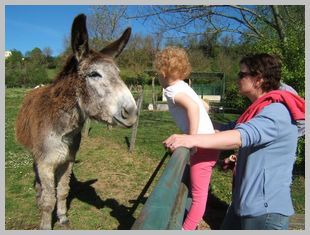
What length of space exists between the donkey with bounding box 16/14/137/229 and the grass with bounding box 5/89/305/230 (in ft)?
2.63

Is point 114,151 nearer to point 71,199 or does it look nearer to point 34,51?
point 71,199

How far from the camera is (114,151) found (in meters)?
8.79

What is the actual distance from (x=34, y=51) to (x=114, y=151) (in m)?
34.6

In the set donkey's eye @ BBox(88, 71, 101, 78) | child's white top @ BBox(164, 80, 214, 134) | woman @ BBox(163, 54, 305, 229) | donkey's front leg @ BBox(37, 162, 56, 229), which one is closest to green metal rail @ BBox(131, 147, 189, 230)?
woman @ BBox(163, 54, 305, 229)

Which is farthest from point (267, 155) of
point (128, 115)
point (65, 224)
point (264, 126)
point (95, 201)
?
point (95, 201)

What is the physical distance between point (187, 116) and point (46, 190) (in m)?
2.11

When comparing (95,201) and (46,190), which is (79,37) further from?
(95,201)

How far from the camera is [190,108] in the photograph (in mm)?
2686

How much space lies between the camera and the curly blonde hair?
9.63 feet

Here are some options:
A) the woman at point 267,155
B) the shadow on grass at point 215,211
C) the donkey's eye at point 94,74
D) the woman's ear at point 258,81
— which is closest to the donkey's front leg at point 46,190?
the donkey's eye at point 94,74

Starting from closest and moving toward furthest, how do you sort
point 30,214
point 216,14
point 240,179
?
point 240,179 → point 30,214 → point 216,14

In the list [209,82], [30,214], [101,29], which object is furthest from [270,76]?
[209,82]

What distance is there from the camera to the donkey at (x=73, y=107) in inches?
125

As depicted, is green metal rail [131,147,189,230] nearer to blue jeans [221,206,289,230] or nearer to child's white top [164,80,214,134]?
blue jeans [221,206,289,230]
